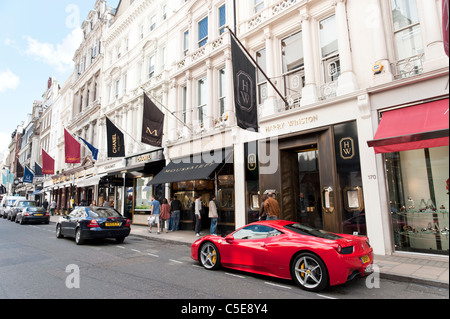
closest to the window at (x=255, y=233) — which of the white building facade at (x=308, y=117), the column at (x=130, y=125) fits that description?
the white building facade at (x=308, y=117)

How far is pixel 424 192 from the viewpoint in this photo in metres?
7.85

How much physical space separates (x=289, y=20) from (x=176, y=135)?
8698 millimetres

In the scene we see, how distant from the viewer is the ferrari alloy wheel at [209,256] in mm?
6648

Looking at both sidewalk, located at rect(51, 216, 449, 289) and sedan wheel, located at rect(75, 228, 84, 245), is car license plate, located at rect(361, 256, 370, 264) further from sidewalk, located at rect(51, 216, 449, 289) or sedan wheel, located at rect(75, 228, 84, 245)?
sedan wheel, located at rect(75, 228, 84, 245)

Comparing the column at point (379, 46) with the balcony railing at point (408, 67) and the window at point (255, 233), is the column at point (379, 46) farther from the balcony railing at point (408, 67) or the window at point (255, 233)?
the window at point (255, 233)

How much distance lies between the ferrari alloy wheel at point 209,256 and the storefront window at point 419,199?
547cm

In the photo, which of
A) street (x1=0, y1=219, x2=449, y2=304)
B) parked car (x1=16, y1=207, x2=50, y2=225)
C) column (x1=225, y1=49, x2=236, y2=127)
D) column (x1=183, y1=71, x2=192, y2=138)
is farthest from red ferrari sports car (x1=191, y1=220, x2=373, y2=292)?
parked car (x1=16, y1=207, x2=50, y2=225)

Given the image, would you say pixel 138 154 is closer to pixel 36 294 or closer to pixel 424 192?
pixel 36 294

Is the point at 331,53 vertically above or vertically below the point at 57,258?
above

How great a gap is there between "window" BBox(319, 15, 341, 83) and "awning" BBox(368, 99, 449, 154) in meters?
2.93

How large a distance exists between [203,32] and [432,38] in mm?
11833

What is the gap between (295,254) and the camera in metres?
5.39

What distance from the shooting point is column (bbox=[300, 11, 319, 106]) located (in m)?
10.3
